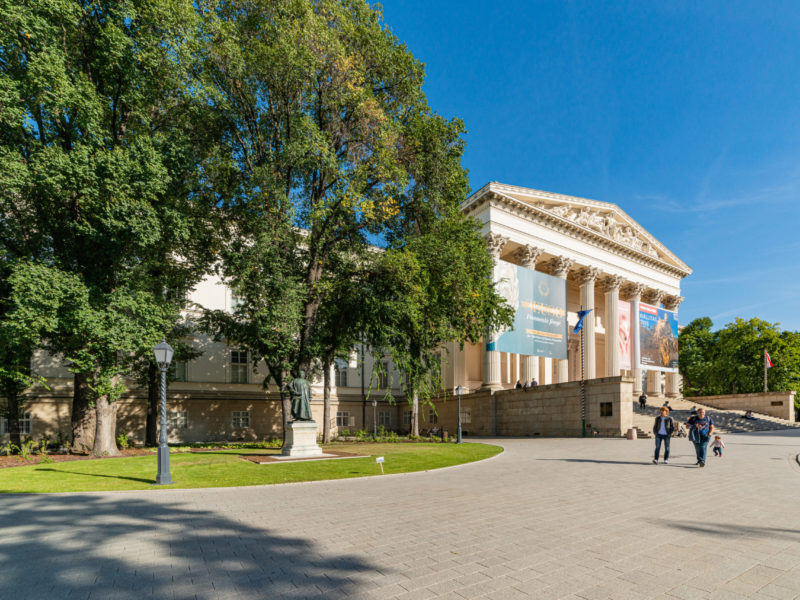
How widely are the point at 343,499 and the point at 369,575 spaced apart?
4.65m

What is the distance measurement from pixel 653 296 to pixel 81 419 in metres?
53.7

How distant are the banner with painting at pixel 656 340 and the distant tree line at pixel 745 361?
39.9ft

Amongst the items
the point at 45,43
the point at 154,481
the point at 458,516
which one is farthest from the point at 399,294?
the point at 45,43

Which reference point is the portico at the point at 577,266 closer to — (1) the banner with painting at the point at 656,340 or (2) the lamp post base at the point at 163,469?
(1) the banner with painting at the point at 656,340

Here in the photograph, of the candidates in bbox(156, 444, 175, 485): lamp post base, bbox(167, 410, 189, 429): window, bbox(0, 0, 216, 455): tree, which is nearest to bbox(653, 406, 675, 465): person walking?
bbox(156, 444, 175, 485): lamp post base

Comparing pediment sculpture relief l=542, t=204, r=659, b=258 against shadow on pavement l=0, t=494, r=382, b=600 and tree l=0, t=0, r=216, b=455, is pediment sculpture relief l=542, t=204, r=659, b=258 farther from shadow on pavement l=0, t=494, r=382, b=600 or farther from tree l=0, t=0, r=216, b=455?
shadow on pavement l=0, t=494, r=382, b=600

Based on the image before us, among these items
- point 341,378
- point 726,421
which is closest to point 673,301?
point 726,421

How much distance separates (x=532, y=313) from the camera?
3516 centimetres

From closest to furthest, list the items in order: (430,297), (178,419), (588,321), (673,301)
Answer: (430,297) → (178,419) → (588,321) → (673,301)

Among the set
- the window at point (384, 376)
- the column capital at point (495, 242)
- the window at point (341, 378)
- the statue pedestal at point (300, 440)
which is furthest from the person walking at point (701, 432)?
the window at point (341, 378)

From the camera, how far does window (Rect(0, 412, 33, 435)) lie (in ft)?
86.3

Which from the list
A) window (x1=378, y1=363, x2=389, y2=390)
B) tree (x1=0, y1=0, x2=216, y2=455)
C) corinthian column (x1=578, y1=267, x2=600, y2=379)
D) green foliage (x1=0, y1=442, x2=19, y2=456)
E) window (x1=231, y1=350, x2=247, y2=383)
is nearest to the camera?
tree (x1=0, y1=0, x2=216, y2=455)

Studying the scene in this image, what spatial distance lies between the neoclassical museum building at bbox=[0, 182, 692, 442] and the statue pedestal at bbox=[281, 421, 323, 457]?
7142 millimetres

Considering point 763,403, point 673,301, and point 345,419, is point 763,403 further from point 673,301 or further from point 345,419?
point 345,419
